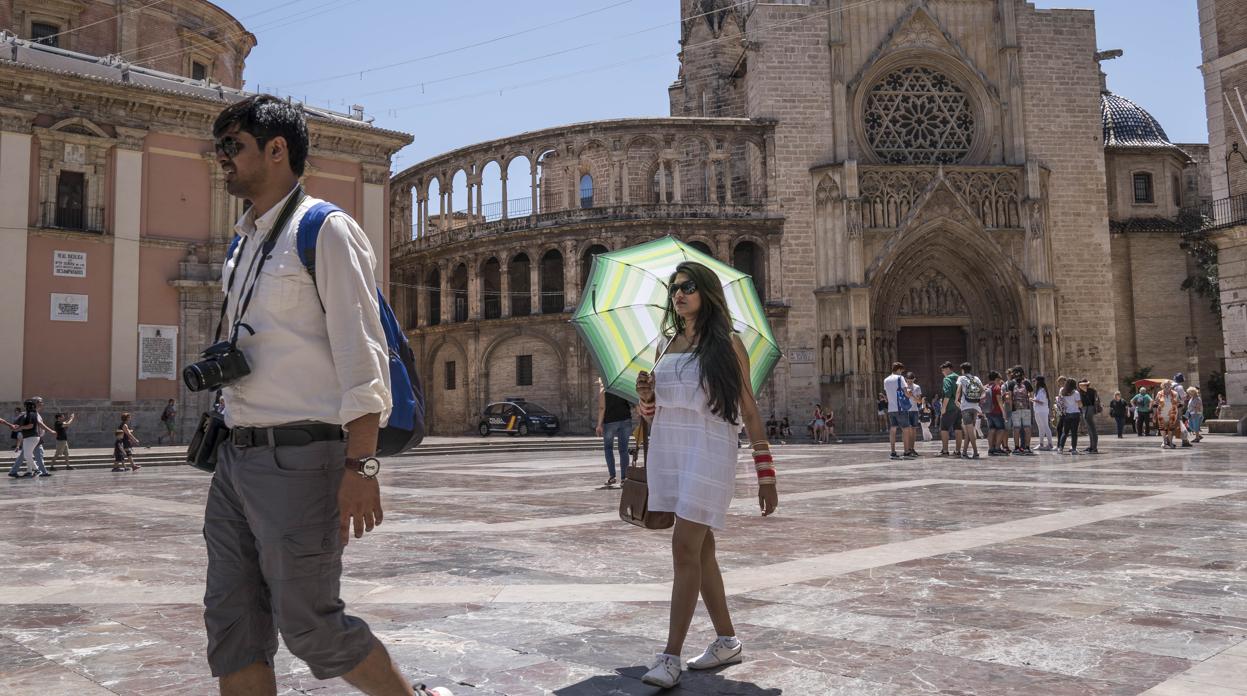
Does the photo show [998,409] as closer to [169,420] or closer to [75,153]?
[169,420]

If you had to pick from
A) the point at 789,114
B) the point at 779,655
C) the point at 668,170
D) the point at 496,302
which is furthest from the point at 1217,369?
the point at 779,655

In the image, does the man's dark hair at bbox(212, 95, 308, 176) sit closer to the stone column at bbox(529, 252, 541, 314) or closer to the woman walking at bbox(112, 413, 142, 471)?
the woman walking at bbox(112, 413, 142, 471)

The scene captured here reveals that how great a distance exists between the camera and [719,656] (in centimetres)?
370

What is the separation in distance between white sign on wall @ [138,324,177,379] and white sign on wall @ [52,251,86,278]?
82.1 inches

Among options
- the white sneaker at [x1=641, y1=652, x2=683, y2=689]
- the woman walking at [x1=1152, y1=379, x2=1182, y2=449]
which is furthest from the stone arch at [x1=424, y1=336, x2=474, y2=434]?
the white sneaker at [x1=641, y1=652, x2=683, y2=689]

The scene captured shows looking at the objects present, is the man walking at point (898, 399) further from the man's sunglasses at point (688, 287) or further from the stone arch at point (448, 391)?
the stone arch at point (448, 391)

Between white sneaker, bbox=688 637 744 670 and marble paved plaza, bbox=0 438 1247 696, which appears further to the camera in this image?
white sneaker, bbox=688 637 744 670

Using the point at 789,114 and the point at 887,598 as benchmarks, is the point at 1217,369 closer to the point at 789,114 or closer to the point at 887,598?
the point at 789,114

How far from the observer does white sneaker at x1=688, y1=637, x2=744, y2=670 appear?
145 inches

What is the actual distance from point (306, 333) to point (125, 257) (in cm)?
2732

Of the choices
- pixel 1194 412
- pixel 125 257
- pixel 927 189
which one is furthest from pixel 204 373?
pixel 927 189

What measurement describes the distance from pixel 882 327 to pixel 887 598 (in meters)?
31.3

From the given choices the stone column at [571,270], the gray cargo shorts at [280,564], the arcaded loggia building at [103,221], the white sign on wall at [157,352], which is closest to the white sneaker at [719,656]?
the gray cargo shorts at [280,564]

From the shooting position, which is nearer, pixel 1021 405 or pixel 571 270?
pixel 1021 405
